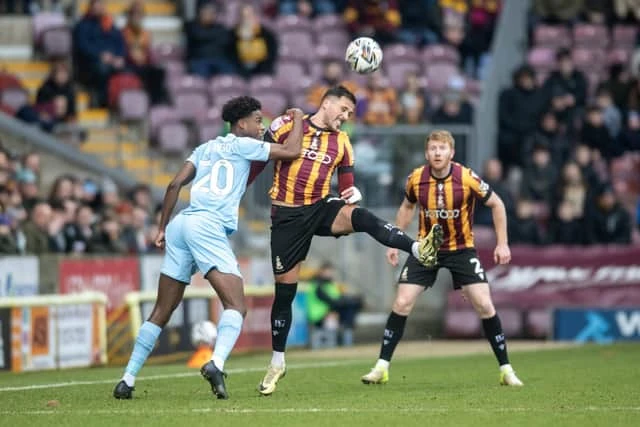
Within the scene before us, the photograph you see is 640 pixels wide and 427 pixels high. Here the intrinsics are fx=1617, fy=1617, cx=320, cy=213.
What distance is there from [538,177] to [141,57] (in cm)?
639

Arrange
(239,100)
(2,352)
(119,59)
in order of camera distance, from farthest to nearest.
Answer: (119,59), (2,352), (239,100)

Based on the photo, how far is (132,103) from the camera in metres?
24.3

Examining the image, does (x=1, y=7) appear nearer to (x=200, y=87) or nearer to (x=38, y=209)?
(x=200, y=87)

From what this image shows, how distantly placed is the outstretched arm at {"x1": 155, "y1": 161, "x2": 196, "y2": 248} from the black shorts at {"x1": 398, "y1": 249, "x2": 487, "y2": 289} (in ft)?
7.87

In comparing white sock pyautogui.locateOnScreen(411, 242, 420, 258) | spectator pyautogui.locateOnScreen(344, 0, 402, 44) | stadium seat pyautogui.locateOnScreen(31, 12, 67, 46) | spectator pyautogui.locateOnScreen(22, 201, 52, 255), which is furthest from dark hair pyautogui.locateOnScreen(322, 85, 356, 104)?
spectator pyautogui.locateOnScreen(344, 0, 402, 44)

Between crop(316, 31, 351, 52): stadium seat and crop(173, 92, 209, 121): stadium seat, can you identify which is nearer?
crop(173, 92, 209, 121): stadium seat

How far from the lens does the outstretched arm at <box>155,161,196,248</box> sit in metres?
11.7

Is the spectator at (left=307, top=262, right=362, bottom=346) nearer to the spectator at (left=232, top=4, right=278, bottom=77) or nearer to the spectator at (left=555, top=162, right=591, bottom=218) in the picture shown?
the spectator at (left=555, top=162, right=591, bottom=218)

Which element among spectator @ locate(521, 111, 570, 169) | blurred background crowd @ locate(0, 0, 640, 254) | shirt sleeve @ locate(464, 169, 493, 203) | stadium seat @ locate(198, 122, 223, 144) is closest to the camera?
shirt sleeve @ locate(464, 169, 493, 203)

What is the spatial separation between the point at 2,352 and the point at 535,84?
1205 cm

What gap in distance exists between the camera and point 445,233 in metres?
13.6

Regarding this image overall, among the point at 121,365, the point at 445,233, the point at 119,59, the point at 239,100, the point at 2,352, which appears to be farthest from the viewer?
the point at 119,59

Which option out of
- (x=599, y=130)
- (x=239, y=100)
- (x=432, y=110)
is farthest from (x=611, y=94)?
(x=239, y=100)

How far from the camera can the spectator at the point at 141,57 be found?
24.7 meters
